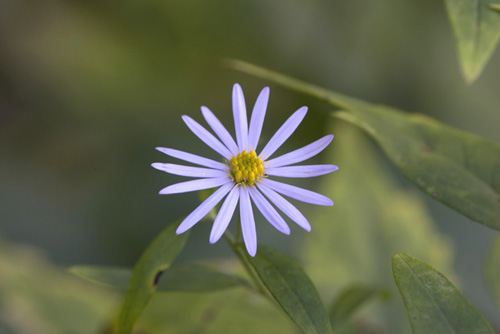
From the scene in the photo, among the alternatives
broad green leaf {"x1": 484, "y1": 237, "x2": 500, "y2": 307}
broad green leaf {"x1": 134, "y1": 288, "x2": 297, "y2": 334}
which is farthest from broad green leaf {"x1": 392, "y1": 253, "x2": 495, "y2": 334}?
broad green leaf {"x1": 134, "y1": 288, "x2": 297, "y2": 334}

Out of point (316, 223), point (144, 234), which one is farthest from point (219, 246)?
point (316, 223)

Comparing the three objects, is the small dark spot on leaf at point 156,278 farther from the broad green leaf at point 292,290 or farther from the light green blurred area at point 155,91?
the light green blurred area at point 155,91

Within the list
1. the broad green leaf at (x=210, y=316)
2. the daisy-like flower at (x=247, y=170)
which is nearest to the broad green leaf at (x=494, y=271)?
the broad green leaf at (x=210, y=316)

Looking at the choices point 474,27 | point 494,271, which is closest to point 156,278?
point 474,27

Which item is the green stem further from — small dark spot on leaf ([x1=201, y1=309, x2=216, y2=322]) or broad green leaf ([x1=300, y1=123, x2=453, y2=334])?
broad green leaf ([x1=300, y1=123, x2=453, y2=334])

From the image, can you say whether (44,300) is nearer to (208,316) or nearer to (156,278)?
(208,316)

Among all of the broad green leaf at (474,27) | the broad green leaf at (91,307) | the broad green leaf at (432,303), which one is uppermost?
the broad green leaf at (474,27)
